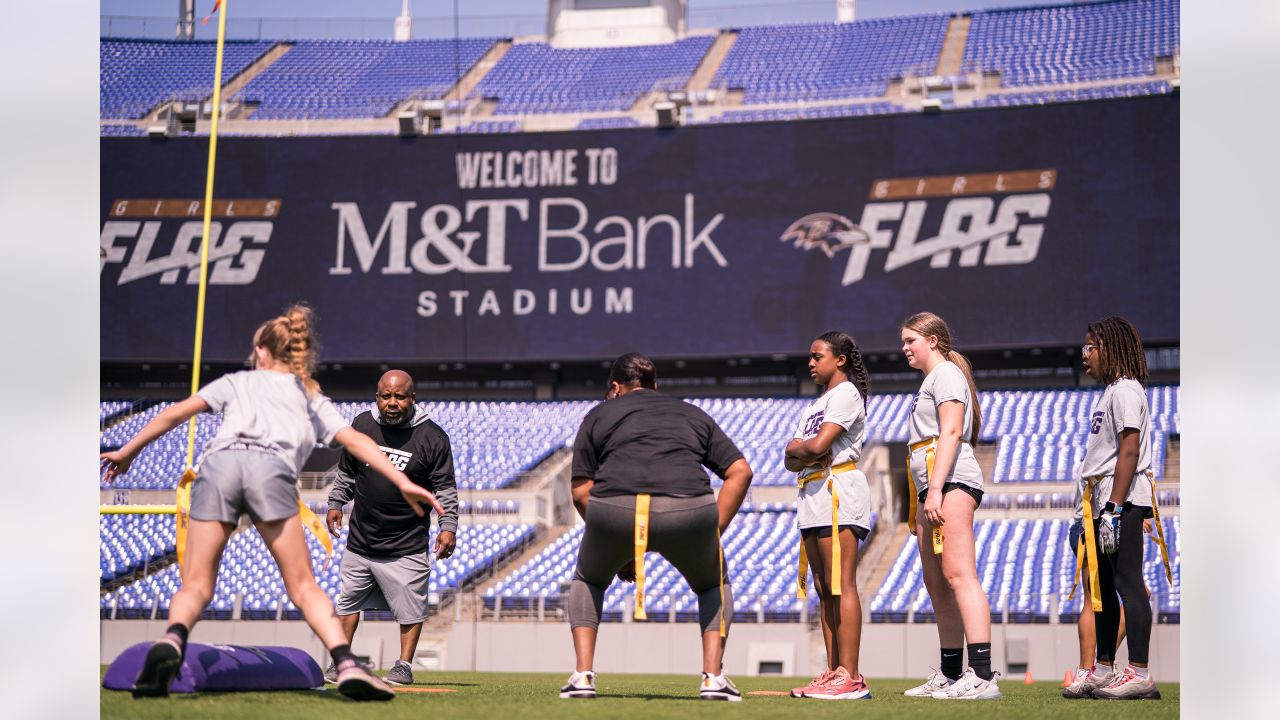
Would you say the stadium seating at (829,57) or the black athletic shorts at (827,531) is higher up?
the stadium seating at (829,57)

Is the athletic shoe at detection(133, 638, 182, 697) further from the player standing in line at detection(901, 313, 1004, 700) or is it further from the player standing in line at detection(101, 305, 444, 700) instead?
the player standing in line at detection(901, 313, 1004, 700)

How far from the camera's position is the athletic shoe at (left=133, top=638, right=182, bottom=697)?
3715 millimetres

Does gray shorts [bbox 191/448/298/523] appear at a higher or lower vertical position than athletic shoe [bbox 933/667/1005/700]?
higher

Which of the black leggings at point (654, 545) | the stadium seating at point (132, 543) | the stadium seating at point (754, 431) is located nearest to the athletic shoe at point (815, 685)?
the black leggings at point (654, 545)

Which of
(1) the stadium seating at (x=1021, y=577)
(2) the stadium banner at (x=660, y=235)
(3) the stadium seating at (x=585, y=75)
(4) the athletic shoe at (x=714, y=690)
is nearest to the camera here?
(4) the athletic shoe at (x=714, y=690)

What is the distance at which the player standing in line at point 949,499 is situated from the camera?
4.71 metres

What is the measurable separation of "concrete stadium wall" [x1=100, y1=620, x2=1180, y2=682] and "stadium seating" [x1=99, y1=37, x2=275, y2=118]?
10.1 meters

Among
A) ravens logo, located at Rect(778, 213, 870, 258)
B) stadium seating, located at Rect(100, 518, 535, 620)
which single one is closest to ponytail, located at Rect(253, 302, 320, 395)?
stadium seating, located at Rect(100, 518, 535, 620)

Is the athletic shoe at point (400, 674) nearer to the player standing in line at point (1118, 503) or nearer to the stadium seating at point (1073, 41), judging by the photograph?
the player standing in line at point (1118, 503)

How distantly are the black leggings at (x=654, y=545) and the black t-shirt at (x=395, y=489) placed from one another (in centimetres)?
137
